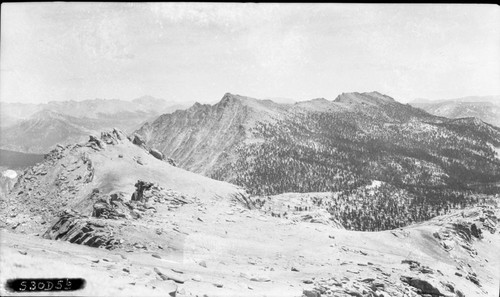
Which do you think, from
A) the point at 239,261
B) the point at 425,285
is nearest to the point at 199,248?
the point at 239,261

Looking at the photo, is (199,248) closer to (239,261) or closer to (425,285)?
(239,261)

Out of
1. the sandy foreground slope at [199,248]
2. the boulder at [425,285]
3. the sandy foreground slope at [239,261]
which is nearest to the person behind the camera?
the sandy foreground slope at [239,261]

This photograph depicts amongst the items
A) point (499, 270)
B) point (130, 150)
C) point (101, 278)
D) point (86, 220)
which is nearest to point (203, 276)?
point (101, 278)

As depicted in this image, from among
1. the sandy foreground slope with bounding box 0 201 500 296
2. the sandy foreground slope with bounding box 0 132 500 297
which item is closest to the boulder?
the sandy foreground slope with bounding box 0 132 500 297

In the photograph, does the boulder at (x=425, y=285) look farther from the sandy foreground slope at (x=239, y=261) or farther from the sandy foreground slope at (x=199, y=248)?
the sandy foreground slope at (x=239, y=261)

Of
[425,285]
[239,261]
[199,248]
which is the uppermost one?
[199,248]

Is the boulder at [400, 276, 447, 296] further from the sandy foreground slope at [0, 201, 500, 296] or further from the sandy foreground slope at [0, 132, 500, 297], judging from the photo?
the sandy foreground slope at [0, 201, 500, 296]

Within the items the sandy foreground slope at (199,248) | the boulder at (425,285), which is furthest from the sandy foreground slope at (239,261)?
the boulder at (425,285)

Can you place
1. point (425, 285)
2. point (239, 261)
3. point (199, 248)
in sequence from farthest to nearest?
1. point (199, 248)
2. point (425, 285)
3. point (239, 261)

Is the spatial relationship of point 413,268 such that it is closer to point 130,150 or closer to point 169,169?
point 169,169

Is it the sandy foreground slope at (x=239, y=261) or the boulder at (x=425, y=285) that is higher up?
the sandy foreground slope at (x=239, y=261)
